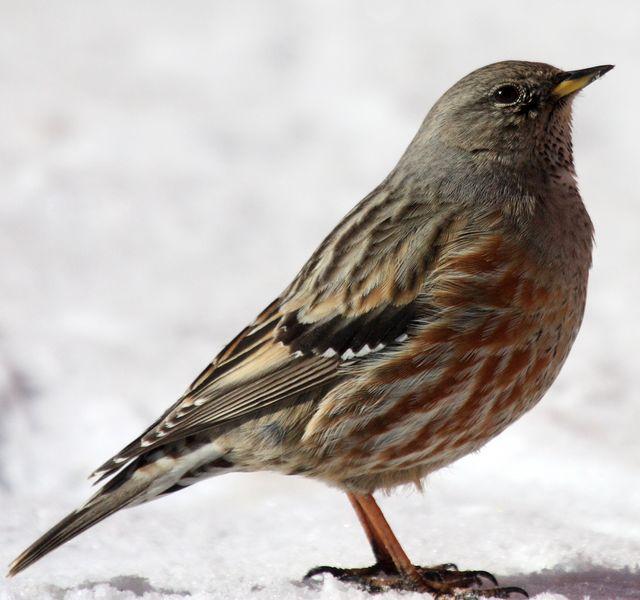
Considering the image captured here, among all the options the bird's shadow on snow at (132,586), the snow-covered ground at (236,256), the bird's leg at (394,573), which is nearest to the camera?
the bird's shadow on snow at (132,586)

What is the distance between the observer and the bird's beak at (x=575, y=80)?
4914mm

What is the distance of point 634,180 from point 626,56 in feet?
4.96

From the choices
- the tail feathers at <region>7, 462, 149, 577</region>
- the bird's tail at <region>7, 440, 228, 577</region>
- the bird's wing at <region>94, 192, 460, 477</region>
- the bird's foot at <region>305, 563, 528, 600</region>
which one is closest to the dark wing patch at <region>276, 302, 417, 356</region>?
the bird's wing at <region>94, 192, 460, 477</region>

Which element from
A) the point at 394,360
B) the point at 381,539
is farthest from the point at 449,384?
the point at 381,539

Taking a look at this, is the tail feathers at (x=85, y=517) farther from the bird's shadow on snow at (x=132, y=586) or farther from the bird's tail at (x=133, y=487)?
the bird's shadow on snow at (x=132, y=586)

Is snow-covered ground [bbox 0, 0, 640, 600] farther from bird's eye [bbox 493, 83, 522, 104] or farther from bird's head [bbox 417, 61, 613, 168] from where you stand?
bird's eye [bbox 493, 83, 522, 104]

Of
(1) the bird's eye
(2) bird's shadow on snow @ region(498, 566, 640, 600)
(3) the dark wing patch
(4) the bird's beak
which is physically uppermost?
(1) the bird's eye

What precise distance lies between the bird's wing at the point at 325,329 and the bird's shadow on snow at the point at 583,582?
1098 millimetres

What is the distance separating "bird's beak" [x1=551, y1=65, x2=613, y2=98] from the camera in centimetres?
491

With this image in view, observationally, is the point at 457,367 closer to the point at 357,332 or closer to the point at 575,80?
the point at 357,332

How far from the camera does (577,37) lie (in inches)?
396

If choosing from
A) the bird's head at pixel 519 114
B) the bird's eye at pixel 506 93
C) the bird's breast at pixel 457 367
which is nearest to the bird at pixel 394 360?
the bird's breast at pixel 457 367

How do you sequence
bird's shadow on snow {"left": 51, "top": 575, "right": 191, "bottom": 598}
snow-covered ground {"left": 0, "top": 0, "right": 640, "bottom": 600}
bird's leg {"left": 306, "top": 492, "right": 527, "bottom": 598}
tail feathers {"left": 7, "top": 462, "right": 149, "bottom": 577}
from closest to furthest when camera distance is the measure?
tail feathers {"left": 7, "top": 462, "right": 149, "bottom": 577}
bird's shadow on snow {"left": 51, "top": 575, "right": 191, "bottom": 598}
bird's leg {"left": 306, "top": 492, "right": 527, "bottom": 598}
snow-covered ground {"left": 0, "top": 0, "right": 640, "bottom": 600}

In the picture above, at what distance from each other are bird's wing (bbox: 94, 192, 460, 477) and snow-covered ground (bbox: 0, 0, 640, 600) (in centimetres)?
65
